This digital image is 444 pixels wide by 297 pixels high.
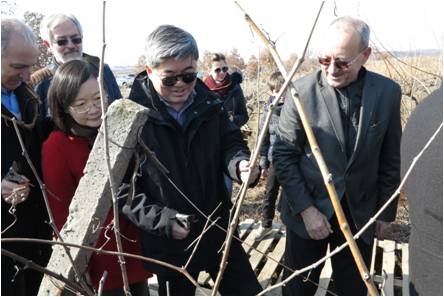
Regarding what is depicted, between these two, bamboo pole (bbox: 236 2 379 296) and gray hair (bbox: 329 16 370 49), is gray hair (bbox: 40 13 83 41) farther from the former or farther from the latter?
bamboo pole (bbox: 236 2 379 296)

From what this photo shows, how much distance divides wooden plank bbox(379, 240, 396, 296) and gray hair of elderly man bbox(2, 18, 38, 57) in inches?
96.4

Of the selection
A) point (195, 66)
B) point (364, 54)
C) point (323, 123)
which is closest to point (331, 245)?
point (323, 123)

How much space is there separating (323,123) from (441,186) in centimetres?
100

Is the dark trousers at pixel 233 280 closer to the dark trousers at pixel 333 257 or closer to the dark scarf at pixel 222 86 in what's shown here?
the dark trousers at pixel 333 257

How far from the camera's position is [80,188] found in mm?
1407

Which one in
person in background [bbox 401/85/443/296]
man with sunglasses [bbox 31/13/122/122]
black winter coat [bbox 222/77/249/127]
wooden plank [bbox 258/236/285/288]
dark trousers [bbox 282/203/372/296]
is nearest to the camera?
person in background [bbox 401/85/443/296]

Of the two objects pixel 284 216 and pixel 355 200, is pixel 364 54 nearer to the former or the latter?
pixel 355 200

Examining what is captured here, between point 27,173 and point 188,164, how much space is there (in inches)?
27.4

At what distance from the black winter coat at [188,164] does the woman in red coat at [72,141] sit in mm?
186

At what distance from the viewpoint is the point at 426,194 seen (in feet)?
3.73

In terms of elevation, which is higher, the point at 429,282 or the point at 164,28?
the point at 164,28

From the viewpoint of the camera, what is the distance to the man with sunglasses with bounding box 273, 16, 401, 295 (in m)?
2.02

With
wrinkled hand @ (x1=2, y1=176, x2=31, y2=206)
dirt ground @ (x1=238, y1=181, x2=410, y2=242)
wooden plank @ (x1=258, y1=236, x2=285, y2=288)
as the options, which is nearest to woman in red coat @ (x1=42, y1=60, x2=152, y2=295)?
wrinkled hand @ (x1=2, y1=176, x2=31, y2=206)

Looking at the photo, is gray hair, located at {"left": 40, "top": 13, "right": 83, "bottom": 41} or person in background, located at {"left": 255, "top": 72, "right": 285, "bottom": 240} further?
person in background, located at {"left": 255, "top": 72, "right": 285, "bottom": 240}
